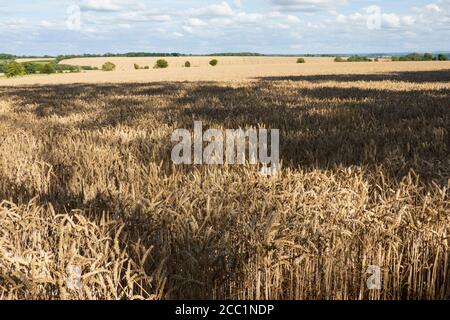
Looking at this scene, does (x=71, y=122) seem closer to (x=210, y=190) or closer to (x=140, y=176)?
(x=140, y=176)

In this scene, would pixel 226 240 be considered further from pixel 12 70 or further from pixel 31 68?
pixel 31 68

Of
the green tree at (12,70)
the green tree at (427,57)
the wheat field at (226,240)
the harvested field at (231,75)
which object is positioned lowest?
the wheat field at (226,240)

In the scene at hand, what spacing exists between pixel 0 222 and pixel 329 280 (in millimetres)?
1868

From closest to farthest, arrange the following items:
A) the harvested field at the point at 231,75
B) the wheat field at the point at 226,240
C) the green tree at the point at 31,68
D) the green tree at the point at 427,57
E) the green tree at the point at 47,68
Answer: the wheat field at the point at 226,240, the harvested field at the point at 231,75, the green tree at the point at 47,68, the green tree at the point at 427,57, the green tree at the point at 31,68

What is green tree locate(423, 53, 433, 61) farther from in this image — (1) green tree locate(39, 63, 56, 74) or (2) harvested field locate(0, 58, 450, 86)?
(1) green tree locate(39, 63, 56, 74)

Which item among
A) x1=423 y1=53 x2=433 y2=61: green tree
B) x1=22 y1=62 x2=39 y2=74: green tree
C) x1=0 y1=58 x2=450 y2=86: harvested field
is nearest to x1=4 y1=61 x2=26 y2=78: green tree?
x1=22 y1=62 x2=39 y2=74: green tree

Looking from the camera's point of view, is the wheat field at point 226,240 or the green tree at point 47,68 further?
the green tree at point 47,68

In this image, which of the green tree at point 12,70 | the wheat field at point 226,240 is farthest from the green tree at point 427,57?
the wheat field at point 226,240

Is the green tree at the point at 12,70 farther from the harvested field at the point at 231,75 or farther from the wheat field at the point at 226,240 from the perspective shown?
the wheat field at the point at 226,240

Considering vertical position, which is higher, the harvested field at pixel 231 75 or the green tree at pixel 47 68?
the green tree at pixel 47 68

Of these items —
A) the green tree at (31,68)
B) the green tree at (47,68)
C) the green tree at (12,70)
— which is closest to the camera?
the green tree at (12,70)

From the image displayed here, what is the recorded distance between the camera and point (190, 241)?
263cm

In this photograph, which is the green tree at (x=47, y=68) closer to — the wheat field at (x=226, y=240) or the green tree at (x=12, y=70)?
the green tree at (x=12, y=70)

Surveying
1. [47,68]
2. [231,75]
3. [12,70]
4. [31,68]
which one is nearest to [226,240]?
[231,75]
